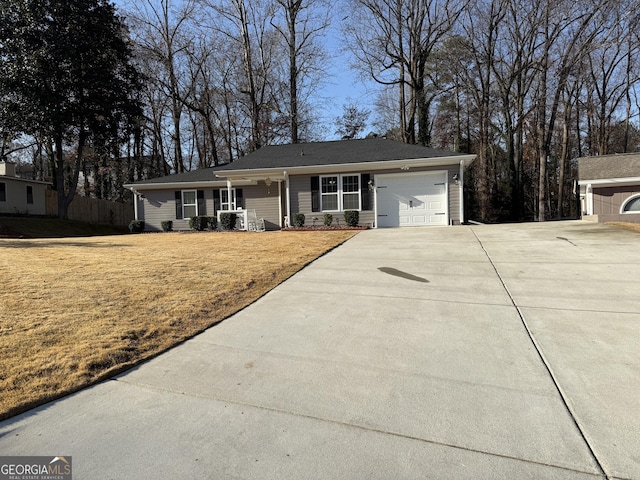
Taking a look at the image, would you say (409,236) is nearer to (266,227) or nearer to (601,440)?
(266,227)

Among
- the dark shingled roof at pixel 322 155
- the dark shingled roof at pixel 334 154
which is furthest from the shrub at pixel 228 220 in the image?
the dark shingled roof at pixel 334 154

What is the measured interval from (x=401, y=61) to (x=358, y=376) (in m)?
26.1

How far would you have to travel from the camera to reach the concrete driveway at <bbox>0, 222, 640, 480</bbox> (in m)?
2.05

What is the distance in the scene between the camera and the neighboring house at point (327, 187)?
1497 cm

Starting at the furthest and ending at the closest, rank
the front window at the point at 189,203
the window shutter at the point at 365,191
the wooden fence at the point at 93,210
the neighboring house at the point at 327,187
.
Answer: the wooden fence at the point at 93,210 < the front window at the point at 189,203 < the window shutter at the point at 365,191 < the neighboring house at the point at 327,187

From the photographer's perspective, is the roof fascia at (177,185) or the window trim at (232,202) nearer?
the window trim at (232,202)

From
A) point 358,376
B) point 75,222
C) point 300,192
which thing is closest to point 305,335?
point 358,376

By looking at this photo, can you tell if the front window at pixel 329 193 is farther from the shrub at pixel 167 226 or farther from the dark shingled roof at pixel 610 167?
the dark shingled roof at pixel 610 167

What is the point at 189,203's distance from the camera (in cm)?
1862

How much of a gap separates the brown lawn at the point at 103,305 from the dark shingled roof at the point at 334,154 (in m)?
8.21

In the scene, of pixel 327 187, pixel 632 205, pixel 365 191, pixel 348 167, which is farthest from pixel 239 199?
pixel 632 205

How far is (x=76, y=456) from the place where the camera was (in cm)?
214

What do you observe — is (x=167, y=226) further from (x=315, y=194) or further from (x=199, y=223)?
(x=315, y=194)

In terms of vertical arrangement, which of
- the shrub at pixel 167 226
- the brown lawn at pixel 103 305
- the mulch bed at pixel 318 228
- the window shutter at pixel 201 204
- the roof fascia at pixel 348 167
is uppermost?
the roof fascia at pixel 348 167
